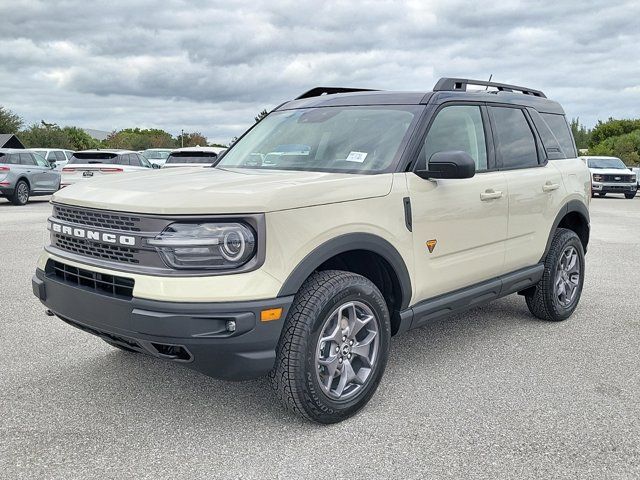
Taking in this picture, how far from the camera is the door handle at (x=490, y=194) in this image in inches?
171

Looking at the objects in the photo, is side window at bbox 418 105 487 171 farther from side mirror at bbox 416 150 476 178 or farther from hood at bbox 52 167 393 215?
hood at bbox 52 167 393 215

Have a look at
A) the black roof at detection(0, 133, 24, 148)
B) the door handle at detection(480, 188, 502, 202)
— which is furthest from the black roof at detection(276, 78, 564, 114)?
the black roof at detection(0, 133, 24, 148)

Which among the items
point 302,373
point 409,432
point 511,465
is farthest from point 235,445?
point 511,465

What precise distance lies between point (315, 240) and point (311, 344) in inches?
20.7

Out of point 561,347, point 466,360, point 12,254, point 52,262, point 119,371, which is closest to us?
point 52,262

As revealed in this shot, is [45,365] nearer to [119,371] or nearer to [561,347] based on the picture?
[119,371]

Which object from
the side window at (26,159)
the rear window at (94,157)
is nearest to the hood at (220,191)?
the rear window at (94,157)

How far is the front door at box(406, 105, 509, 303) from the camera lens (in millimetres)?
3879

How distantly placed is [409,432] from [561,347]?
6.60 feet

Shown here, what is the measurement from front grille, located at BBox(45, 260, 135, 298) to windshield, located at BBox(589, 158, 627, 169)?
80.4 ft

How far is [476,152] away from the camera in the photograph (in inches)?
178

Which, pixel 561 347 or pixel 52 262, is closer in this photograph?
pixel 52 262

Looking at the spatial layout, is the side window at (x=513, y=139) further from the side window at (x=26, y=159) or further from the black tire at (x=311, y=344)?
the side window at (x=26, y=159)

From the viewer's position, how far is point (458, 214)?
410cm
